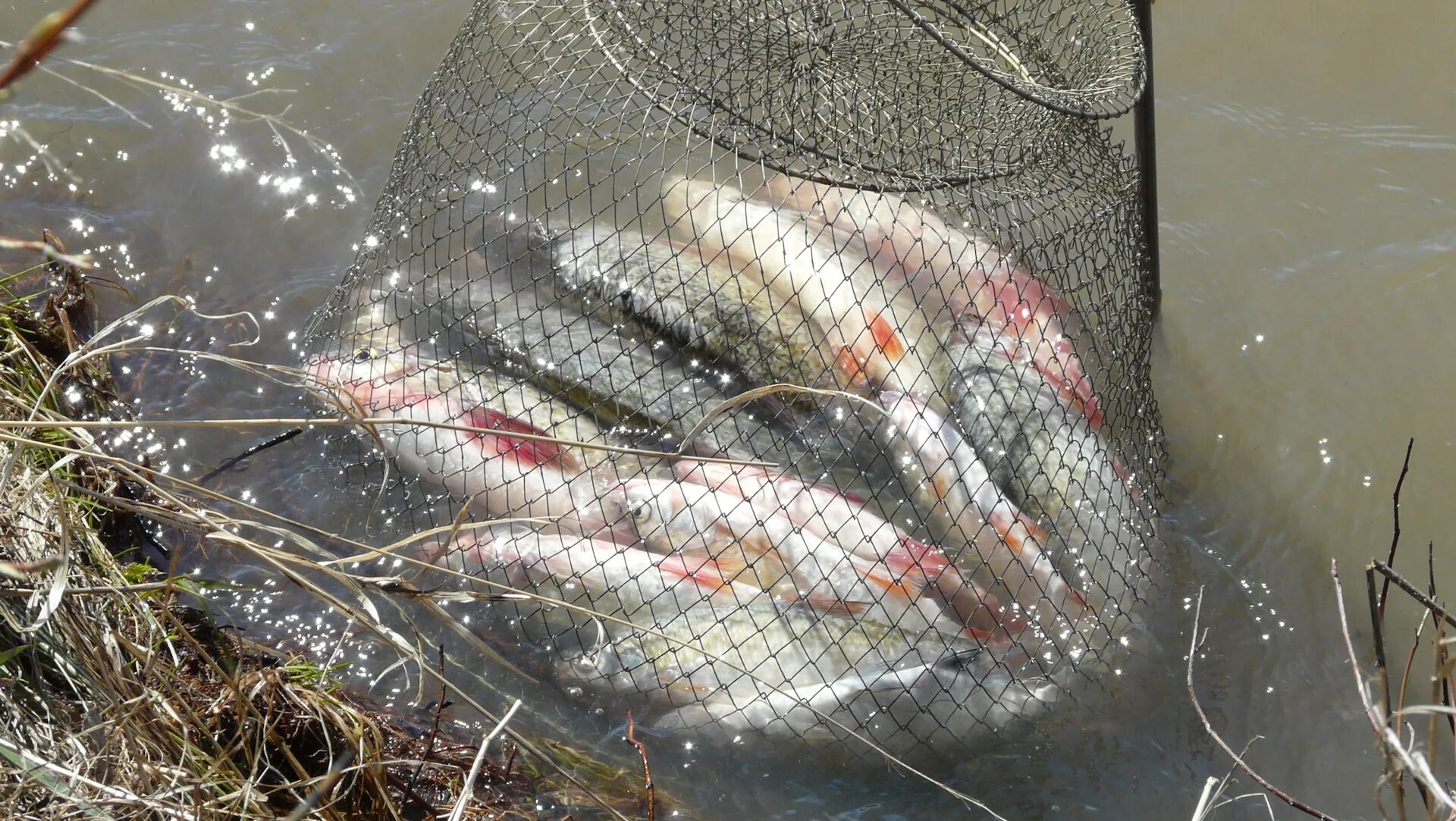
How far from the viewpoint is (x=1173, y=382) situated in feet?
14.7

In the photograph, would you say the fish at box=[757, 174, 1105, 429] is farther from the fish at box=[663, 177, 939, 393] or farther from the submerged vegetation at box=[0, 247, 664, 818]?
the submerged vegetation at box=[0, 247, 664, 818]

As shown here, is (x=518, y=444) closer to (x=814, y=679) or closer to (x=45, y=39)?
(x=814, y=679)

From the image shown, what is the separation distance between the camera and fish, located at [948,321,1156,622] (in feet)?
11.8

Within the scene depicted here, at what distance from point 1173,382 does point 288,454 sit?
3.67 m

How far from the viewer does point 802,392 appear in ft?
12.9

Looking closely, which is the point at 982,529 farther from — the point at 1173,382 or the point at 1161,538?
the point at 1173,382

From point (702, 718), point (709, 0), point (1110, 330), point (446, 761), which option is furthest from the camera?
point (709, 0)

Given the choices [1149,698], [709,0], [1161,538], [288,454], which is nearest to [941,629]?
[1149,698]

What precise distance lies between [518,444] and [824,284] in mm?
1372

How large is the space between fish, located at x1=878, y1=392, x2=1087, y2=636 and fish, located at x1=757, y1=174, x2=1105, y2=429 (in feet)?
1.33

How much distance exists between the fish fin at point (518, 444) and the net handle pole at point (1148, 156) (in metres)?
2.44

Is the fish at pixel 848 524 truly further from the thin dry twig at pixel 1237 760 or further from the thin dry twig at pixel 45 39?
the thin dry twig at pixel 45 39

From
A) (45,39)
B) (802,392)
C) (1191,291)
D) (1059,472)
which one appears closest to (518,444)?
(802,392)

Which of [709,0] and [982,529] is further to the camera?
[709,0]
